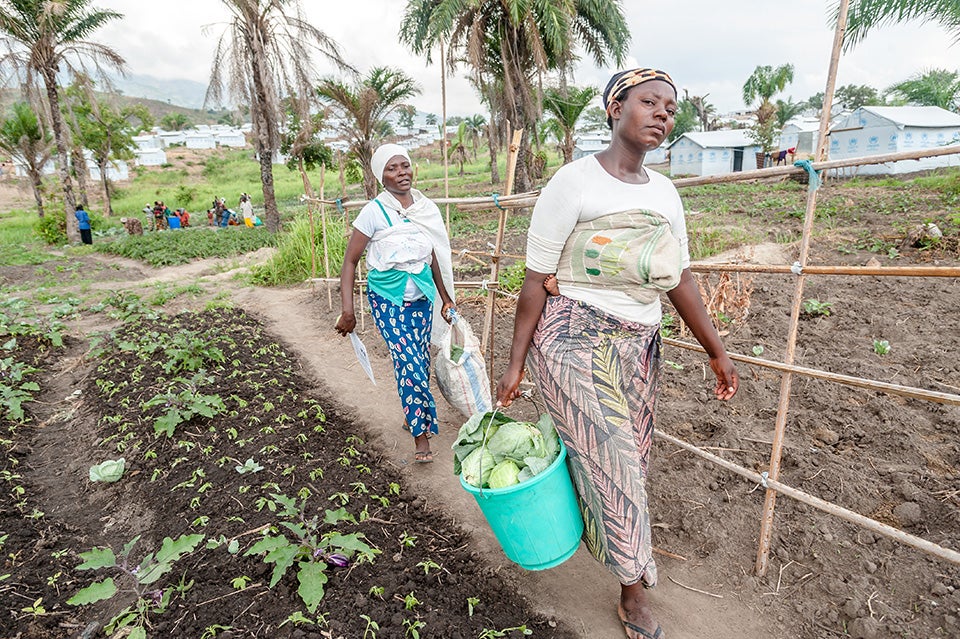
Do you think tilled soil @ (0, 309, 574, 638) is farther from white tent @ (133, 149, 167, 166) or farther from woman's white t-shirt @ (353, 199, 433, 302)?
white tent @ (133, 149, 167, 166)

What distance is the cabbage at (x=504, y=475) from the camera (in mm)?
1702

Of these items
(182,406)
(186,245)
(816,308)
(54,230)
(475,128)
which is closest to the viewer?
(182,406)

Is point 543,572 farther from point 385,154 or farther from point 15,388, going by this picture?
point 15,388

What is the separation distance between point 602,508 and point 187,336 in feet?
14.3

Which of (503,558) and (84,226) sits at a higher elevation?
(84,226)

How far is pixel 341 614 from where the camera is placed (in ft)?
6.18

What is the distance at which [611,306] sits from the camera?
1.70m

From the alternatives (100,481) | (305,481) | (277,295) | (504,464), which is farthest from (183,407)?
(277,295)

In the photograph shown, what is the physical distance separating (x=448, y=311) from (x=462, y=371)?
0.38 meters

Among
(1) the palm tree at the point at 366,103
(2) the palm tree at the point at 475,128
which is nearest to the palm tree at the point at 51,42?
(1) the palm tree at the point at 366,103

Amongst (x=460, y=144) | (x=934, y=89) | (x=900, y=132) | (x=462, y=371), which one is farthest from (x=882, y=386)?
(x=934, y=89)

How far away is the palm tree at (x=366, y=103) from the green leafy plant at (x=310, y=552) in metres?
12.9

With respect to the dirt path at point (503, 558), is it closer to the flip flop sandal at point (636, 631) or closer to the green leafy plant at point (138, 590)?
the flip flop sandal at point (636, 631)

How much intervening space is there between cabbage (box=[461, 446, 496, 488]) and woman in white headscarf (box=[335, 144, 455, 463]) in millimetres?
1304
